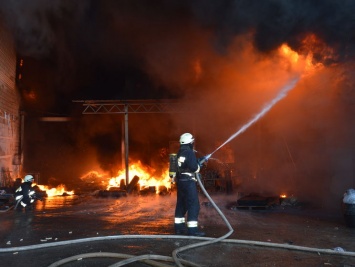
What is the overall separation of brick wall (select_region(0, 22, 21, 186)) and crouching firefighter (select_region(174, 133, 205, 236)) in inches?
392

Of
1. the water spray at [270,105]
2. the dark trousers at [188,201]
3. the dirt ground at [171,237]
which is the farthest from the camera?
the water spray at [270,105]

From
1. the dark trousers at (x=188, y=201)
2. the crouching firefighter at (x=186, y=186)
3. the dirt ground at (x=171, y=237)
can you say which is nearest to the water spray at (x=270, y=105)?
the crouching firefighter at (x=186, y=186)

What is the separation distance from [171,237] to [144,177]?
12.4 meters

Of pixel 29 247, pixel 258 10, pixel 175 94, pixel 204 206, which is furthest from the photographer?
pixel 175 94

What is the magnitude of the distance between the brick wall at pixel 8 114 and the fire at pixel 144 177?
4447 mm

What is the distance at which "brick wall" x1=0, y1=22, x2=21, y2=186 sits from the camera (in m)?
13.3

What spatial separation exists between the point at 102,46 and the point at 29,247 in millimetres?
13291

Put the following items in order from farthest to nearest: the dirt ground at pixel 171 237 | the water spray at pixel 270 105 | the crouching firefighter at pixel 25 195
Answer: the crouching firefighter at pixel 25 195
the water spray at pixel 270 105
the dirt ground at pixel 171 237

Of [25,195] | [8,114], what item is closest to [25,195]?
[25,195]

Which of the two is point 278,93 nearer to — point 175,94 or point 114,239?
point 175,94

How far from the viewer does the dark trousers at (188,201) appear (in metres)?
5.82

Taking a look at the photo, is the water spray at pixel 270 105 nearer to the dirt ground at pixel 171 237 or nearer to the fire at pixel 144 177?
the dirt ground at pixel 171 237

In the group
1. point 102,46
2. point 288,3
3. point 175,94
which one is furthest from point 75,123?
point 288,3

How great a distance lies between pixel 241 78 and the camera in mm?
11648
